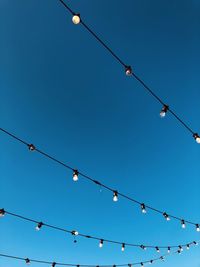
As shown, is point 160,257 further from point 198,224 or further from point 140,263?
point 198,224

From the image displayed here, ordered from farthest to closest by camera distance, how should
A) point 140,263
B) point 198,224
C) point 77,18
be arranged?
point 140,263 < point 198,224 < point 77,18

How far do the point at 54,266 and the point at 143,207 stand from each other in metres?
3.60

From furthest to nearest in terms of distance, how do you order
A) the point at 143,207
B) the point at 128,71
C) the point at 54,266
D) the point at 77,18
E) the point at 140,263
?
A: the point at 140,263 < the point at 54,266 < the point at 143,207 < the point at 128,71 < the point at 77,18

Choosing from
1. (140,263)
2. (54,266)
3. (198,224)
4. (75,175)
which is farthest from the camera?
(140,263)

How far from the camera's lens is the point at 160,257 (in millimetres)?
12812

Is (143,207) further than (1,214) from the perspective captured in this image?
Yes

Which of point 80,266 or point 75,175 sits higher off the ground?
point 75,175

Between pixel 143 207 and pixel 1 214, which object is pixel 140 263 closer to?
pixel 143 207

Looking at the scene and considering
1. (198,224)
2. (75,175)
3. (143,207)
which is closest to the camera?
(75,175)

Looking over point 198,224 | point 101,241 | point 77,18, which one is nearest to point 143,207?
point 101,241

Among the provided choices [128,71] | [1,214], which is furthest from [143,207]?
[128,71]

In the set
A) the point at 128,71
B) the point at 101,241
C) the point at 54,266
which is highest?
the point at 128,71

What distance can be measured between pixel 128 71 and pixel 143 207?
4837 mm

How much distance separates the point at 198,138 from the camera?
22.2 ft
